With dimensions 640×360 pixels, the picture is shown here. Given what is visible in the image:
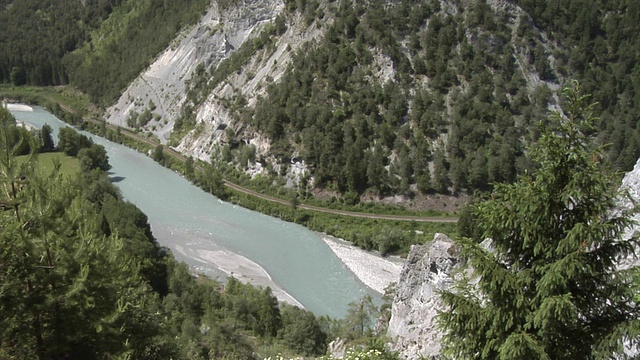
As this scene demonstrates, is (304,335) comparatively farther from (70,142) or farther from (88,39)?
(88,39)

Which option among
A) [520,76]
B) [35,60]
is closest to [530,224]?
[520,76]

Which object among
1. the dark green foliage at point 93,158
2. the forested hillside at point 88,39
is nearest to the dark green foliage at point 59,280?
the dark green foliage at point 93,158

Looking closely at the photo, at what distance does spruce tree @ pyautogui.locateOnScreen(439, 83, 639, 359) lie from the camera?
6746 mm

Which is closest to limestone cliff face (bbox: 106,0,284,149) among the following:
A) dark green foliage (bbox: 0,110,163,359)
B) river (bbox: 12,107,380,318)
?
river (bbox: 12,107,380,318)

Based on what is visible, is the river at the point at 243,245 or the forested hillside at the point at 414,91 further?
the forested hillside at the point at 414,91

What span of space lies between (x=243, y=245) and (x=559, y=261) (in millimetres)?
37985

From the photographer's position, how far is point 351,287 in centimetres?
3647

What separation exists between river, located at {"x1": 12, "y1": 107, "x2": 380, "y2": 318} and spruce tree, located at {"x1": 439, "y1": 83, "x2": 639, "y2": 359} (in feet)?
88.4

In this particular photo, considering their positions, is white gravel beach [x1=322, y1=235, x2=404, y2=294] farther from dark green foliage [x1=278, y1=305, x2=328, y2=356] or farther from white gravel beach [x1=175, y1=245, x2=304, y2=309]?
dark green foliage [x1=278, y1=305, x2=328, y2=356]

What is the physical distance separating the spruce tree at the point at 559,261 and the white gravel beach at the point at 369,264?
29.1 metres

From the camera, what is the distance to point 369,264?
3969 cm

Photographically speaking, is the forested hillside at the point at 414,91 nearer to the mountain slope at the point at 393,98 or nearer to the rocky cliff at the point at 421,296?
the mountain slope at the point at 393,98

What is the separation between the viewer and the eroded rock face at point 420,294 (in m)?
15.6

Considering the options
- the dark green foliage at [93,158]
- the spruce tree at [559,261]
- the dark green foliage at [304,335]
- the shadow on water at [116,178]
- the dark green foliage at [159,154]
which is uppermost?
the spruce tree at [559,261]
